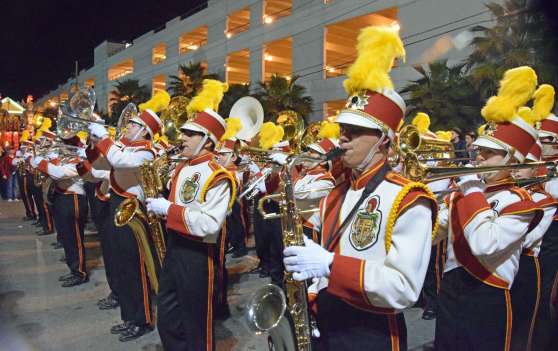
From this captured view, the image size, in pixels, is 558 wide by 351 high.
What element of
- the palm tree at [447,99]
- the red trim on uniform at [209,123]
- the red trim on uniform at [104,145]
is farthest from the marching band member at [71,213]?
the palm tree at [447,99]

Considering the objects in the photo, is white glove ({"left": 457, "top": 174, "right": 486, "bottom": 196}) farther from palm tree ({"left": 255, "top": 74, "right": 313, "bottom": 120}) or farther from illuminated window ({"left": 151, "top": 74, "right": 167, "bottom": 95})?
illuminated window ({"left": 151, "top": 74, "right": 167, "bottom": 95})

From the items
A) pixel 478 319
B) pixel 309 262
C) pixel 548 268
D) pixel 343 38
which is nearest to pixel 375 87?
pixel 309 262

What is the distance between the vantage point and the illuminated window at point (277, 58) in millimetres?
26548

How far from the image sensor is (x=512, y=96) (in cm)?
325

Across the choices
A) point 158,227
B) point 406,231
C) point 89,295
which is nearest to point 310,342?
point 406,231

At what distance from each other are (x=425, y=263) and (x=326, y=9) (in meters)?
21.9

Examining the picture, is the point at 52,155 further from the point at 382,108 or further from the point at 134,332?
the point at 382,108

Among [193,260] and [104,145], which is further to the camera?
[104,145]

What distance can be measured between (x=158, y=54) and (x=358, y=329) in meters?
39.8

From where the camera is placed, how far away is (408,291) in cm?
193

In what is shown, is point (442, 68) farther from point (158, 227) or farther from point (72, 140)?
point (158, 227)

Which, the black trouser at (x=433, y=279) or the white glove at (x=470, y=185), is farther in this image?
the black trouser at (x=433, y=279)

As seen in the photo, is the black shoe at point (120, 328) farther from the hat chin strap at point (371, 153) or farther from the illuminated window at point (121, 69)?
the illuminated window at point (121, 69)

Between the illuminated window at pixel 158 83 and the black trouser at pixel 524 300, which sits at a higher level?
the illuminated window at pixel 158 83
